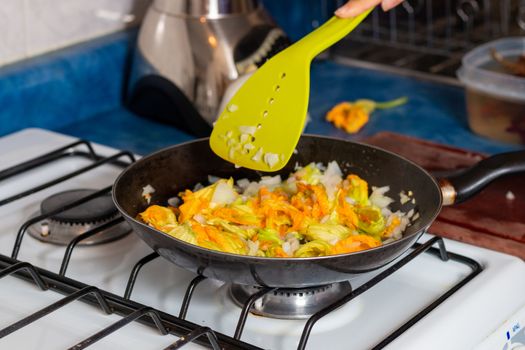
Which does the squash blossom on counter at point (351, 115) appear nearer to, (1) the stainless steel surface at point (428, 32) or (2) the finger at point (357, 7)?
(1) the stainless steel surface at point (428, 32)

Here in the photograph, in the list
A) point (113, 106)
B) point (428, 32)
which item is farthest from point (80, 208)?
point (428, 32)

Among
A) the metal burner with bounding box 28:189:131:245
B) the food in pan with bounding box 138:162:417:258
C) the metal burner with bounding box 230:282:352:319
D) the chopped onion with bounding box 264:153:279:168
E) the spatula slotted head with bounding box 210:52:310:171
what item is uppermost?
the spatula slotted head with bounding box 210:52:310:171

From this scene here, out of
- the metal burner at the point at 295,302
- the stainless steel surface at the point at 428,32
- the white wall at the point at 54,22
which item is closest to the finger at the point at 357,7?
the metal burner at the point at 295,302

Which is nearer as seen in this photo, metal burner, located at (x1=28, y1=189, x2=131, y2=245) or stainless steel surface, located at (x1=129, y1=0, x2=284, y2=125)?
metal burner, located at (x1=28, y1=189, x2=131, y2=245)

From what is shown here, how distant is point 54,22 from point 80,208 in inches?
18.7

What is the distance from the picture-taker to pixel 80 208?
1.00 m

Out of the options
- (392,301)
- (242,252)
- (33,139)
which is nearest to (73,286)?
(242,252)

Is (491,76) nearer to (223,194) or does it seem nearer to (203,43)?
(203,43)

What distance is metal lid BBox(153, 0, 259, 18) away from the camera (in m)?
1.31

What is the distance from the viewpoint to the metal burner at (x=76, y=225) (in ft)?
3.18

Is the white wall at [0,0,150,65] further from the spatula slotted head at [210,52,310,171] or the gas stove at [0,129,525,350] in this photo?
the spatula slotted head at [210,52,310,171]

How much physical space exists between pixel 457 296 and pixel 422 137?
0.57 m

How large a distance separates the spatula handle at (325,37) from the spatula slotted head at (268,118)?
0.04ft

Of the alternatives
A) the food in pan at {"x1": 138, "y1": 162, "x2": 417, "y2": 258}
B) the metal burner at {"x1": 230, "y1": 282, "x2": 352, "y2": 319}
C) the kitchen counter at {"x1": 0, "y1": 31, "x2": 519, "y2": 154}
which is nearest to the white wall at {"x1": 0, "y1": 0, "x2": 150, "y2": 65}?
the kitchen counter at {"x1": 0, "y1": 31, "x2": 519, "y2": 154}
